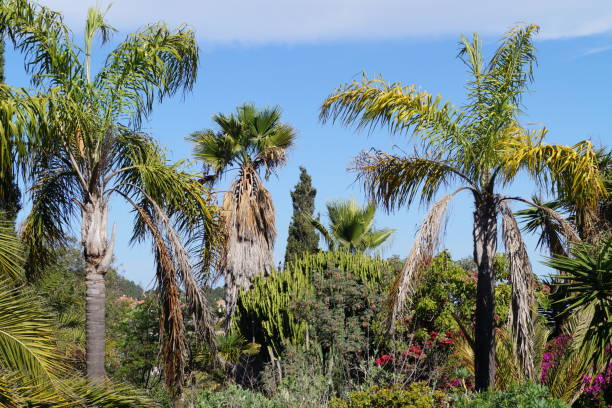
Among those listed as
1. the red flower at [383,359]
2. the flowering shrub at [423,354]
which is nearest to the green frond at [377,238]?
the flowering shrub at [423,354]

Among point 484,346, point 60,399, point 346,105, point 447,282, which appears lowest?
point 60,399

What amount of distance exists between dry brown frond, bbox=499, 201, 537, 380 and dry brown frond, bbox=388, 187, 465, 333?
1.08 m

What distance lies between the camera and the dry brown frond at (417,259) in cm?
1088

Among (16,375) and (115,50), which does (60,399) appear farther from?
(115,50)

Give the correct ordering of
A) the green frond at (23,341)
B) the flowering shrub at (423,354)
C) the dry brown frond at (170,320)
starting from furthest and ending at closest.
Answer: the flowering shrub at (423,354), the dry brown frond at (170,320), the green frond at (23,341)

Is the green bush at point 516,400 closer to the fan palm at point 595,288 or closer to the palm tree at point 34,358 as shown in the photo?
the fan palm at point 595,288

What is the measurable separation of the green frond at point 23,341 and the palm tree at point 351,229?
51.8ft

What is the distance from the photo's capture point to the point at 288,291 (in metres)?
18.5

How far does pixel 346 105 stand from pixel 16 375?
6.83 metres

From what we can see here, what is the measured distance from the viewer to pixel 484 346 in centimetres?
1128

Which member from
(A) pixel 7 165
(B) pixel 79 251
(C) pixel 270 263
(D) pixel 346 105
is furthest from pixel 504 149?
(B) pixel 79 251

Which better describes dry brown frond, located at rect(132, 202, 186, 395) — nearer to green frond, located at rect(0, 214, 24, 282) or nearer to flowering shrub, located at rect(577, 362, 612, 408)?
green frond, located at rect(0, 214, 24, 282)

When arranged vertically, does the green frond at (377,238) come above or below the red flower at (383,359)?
above

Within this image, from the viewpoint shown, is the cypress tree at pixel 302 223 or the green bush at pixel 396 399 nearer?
the green bush at pixel 396 399
